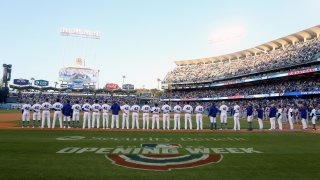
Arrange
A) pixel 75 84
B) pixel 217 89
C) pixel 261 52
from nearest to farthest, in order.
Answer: pixel 261 52 < pixel 217 89 < pixel 75 84

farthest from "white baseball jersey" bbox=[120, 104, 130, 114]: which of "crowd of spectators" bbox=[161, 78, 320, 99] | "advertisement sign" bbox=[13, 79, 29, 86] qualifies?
"advertisement sign" bbox=[13, 79, 29, 86]

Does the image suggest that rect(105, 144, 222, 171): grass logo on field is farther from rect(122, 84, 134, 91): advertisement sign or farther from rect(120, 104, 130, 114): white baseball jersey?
rect(122, 84, 134, 91): advertisement sign

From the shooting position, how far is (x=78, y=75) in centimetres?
8469

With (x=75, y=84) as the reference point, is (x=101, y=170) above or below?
below

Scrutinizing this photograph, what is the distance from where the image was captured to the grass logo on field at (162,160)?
7.93 meters

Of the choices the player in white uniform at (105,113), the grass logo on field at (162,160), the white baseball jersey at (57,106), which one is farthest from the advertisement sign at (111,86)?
the grass logo on field at (162,160)

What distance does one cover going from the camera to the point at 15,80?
93812mm

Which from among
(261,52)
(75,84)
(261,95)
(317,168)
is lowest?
(317,168)

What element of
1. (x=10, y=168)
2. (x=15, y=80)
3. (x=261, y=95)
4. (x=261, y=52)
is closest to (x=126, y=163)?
(x=10, y=168)

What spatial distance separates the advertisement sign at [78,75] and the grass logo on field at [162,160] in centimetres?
7806

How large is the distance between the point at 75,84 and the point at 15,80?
2256 cm

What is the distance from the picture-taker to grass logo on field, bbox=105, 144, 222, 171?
312 inches

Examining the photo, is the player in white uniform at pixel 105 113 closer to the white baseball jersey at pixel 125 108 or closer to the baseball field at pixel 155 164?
the white baseball jersey at pixel 125 108

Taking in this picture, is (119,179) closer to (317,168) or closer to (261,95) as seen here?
(317,168)
